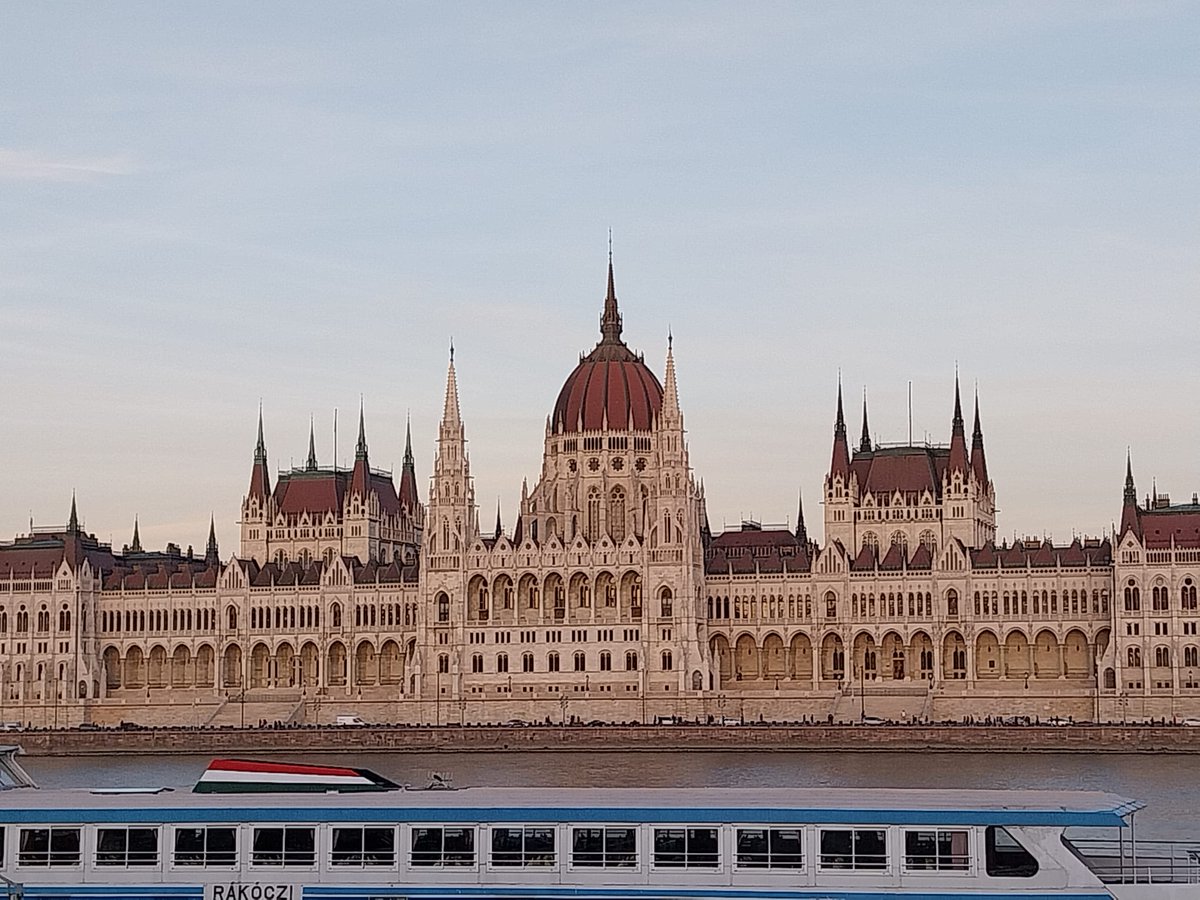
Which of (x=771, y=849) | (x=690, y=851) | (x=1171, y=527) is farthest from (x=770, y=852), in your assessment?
(x=1171, y=527)

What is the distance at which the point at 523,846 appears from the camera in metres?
33.8

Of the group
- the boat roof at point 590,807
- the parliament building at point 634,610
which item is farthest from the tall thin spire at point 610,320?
the boat roof at point 590,807

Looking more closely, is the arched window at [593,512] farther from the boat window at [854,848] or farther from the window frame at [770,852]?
the boat window at [854,848]

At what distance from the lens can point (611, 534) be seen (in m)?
154

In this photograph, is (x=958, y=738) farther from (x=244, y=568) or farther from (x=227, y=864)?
(x=227, y=864)

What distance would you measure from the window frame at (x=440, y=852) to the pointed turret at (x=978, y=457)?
120723mm

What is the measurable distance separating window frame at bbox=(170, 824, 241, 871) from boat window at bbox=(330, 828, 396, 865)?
152cm

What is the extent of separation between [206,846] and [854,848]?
9874 mm

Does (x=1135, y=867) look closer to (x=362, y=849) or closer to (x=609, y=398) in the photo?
(x=362, y=849)

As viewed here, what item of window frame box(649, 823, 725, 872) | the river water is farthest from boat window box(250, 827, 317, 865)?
the river water

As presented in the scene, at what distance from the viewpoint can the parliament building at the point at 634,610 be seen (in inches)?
5438

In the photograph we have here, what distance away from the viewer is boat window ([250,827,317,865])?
34125 mm

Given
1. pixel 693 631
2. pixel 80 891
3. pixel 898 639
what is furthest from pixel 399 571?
pixel 80 891

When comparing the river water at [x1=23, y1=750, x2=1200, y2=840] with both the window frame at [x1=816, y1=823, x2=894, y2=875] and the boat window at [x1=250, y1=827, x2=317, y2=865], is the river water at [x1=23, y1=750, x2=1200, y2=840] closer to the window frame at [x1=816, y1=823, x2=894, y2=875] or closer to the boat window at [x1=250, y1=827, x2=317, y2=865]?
the window frame at [x1=816, y1=823, x2=894, y2=875]
